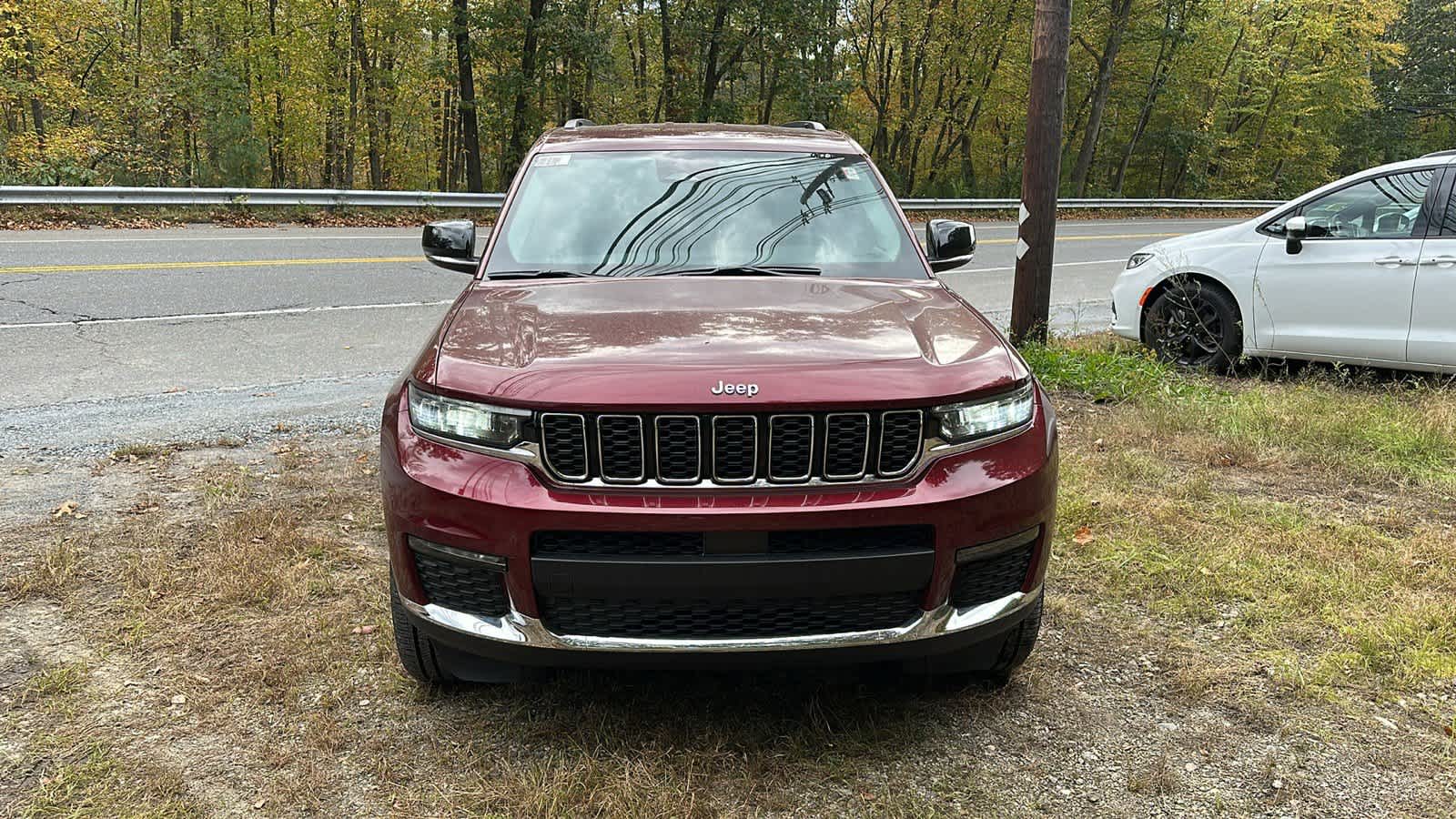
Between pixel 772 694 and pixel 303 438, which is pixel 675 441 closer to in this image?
pixel 772 694

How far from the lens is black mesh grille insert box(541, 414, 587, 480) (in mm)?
2502

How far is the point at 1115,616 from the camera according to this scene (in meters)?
3.75

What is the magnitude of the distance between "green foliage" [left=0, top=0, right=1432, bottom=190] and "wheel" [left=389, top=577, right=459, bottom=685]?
52.7 ft

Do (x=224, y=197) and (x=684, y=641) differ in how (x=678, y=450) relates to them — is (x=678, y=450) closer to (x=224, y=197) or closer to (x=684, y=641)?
(x=684, y=641)

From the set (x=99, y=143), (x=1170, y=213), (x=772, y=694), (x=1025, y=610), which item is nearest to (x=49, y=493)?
(x=772, y=694)

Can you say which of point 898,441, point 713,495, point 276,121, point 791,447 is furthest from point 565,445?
point 276,121

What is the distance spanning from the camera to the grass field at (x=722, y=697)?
105 inches

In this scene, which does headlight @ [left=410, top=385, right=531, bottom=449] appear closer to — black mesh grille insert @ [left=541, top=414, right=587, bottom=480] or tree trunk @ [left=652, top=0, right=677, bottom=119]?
black mesh grille insert @ [left=541, top=414, right=587, bottom=480]

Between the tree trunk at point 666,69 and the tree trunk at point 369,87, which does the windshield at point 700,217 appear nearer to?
the tree trunk at point 666,69

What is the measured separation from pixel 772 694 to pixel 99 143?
931 inches

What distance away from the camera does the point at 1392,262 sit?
6711mm

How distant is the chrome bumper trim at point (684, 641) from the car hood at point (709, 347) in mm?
551

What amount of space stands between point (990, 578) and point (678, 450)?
0.89m

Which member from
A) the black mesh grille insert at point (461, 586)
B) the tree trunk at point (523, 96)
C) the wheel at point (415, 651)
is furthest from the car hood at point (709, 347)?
the tree trunk at point (523, 96)
